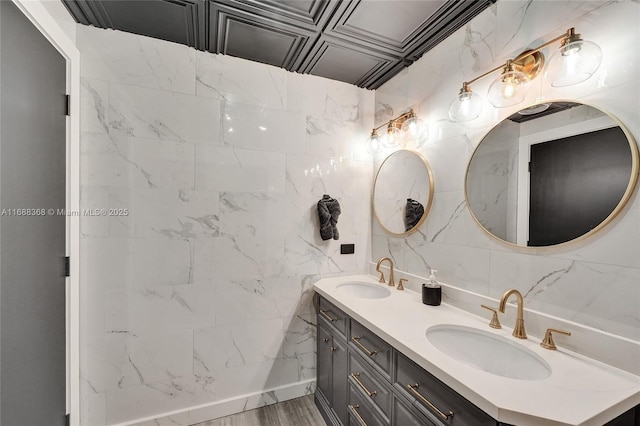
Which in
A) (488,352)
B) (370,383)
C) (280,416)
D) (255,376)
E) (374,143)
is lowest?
(280,416)

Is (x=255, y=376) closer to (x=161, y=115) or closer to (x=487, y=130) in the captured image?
(x=161, y=115)

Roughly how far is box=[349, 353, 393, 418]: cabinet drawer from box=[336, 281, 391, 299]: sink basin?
56 cm

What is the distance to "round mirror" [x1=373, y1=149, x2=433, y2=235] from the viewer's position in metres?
1.88

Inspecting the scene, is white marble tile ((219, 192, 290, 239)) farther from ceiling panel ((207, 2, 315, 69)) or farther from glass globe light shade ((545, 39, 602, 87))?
glass globe light shade ((545, 39, 602, 87))

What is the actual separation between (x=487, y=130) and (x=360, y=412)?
1672mm

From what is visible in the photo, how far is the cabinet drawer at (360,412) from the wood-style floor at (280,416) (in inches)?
17.7

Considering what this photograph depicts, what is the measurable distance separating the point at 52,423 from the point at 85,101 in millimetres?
1755

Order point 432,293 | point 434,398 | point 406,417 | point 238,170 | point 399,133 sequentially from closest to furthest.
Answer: point 434,398 → point 406,417 → point 432,293 → point 238,170 → point 399,133

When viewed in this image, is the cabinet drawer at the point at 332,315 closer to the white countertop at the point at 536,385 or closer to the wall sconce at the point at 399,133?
the white countertop at the point at 536,385

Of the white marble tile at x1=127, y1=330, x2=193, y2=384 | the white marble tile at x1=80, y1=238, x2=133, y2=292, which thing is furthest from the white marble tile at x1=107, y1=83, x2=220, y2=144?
the white marble tile at x1=127, y1=330, x2=193, y2=384

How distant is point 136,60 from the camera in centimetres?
173

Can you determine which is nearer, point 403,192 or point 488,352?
point 488,352

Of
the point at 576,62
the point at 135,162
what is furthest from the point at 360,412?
A: the point at 135,162

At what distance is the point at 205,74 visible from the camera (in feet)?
6.20
